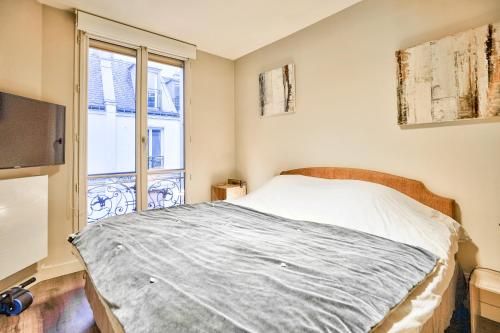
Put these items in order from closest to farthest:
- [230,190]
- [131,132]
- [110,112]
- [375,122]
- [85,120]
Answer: [375,122]
[85,120]
[110,112]
[131,132]
[230,190]

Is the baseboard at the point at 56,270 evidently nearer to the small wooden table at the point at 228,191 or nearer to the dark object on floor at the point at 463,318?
the small wooden table at the point at 228,191

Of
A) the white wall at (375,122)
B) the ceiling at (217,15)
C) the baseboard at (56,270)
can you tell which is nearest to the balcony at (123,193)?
the baseboard at (56,270)

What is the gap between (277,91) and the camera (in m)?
3.27

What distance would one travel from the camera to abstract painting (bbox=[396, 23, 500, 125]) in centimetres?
175

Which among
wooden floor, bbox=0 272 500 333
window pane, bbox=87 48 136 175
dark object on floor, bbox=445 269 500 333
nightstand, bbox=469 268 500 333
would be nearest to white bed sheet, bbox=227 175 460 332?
nightstand, bbox=469 268 500 333

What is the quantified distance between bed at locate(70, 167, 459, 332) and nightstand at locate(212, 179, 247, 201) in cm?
82

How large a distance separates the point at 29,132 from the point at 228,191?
2.10 metres

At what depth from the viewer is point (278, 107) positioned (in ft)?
10.7

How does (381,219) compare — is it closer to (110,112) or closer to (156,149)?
(156,149)

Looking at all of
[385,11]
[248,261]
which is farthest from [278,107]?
[248,261]

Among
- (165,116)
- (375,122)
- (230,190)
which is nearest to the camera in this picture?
(375,122)

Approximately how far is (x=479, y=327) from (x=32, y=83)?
3.98 meters

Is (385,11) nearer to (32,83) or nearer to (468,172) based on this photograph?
(468,172)

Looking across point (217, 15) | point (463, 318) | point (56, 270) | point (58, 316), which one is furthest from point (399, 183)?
point (56, 270)
